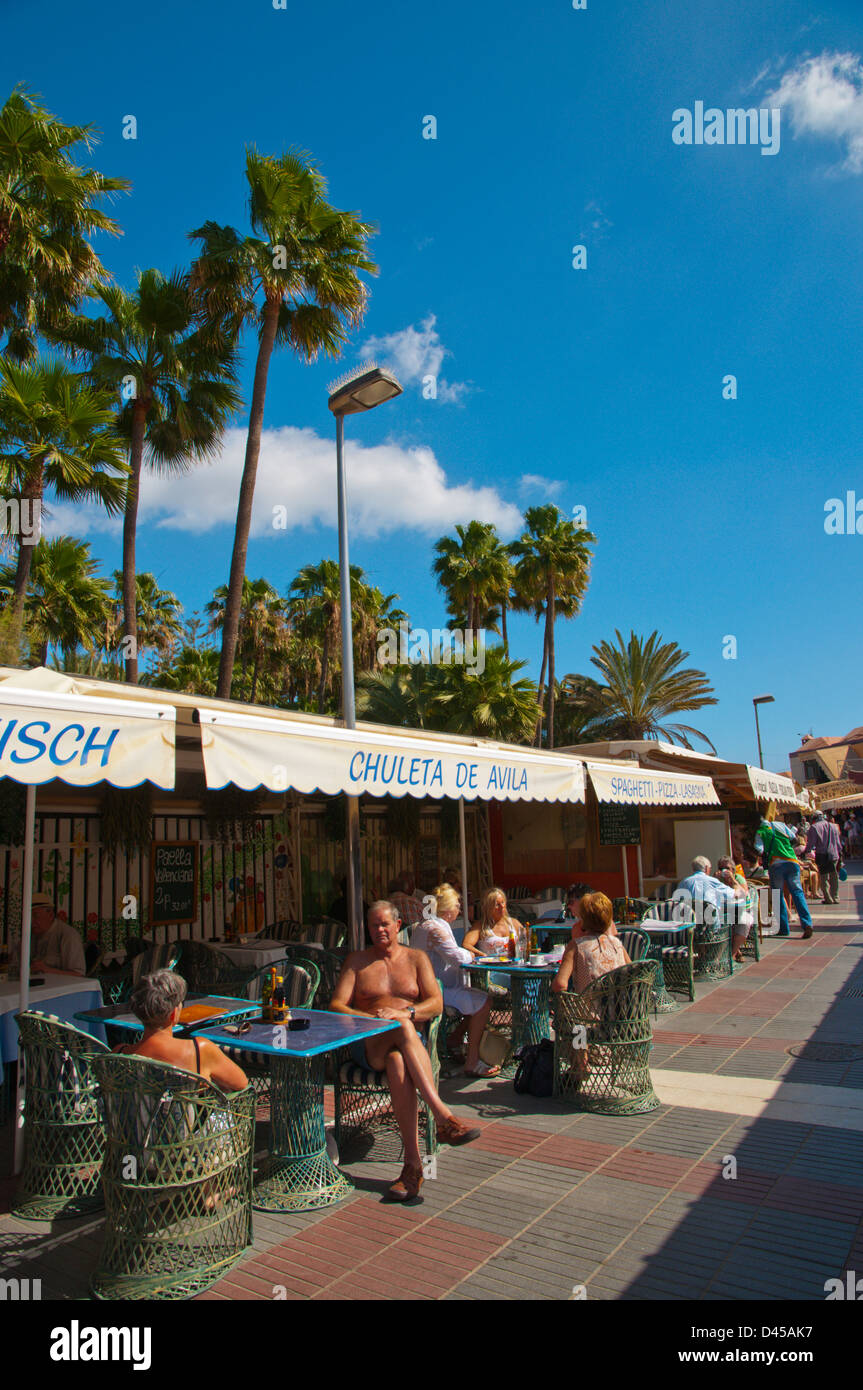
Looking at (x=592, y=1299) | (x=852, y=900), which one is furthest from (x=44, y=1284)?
(x=852, y=900)

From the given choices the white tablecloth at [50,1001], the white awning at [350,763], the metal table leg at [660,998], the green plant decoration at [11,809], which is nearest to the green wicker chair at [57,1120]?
the white tablecloth at [50,1001]

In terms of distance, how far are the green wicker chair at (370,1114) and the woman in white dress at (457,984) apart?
102cm

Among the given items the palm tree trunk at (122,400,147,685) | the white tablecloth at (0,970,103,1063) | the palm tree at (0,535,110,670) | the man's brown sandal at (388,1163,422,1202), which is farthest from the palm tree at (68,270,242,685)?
the man's brown sandal at (388,1163,422,1202)

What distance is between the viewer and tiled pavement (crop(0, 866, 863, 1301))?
3.16m

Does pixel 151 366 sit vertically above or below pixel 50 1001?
above

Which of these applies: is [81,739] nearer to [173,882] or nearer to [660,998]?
[660,998]

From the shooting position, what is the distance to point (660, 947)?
342 inches

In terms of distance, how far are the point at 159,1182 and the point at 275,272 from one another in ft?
47.1

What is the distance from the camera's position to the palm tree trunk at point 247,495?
47.9ft

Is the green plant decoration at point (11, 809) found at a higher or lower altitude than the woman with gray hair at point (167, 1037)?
higher

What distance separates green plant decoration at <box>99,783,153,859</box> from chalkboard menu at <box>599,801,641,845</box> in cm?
691

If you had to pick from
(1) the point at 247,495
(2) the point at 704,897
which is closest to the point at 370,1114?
(2) the point at 704,897

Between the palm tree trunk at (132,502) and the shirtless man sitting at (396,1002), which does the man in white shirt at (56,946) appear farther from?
the palm tree trunk at (132,502)

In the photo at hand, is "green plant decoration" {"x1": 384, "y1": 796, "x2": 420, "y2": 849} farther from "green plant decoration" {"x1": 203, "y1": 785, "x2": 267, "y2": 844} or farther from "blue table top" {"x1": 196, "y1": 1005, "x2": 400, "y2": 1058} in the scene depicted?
"blue table top" {"x1": 196, "y1": 1005, "x2": 400, "y2": 1058}
